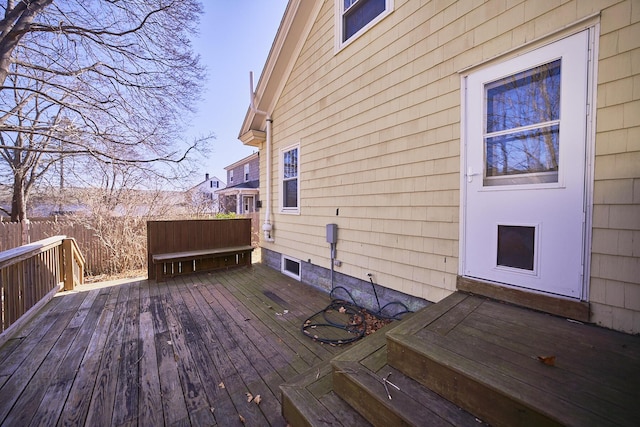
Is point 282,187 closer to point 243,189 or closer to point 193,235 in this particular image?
point 193,235

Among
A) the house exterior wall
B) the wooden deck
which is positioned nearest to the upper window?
the wooden deck

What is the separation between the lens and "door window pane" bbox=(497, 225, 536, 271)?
2.05 m

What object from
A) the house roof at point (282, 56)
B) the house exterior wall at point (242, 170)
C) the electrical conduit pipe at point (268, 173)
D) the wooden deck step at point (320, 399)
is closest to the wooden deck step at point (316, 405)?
the wooden deck step at point (320, 399)

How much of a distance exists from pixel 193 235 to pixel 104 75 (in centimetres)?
443

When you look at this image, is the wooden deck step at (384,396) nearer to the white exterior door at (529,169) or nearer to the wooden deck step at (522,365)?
the wooden deck step at (522,365)

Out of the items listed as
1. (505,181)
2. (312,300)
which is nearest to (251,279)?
(312,300)

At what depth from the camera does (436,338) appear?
65.1 inches

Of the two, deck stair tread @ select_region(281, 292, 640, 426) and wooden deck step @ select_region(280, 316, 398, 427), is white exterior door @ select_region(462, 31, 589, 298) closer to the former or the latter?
deck stair tread @ select_region(281, 292, 640, 426)

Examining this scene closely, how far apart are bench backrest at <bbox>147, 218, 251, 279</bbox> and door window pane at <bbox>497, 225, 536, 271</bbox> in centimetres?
516

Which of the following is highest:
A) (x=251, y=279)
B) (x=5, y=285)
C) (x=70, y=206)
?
(x=70, y=206)

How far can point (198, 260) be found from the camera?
5.53 meters

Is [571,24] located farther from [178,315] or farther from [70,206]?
[70,206]

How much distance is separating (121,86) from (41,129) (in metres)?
1.91

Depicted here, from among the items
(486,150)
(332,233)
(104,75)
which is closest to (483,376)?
(486,150)
